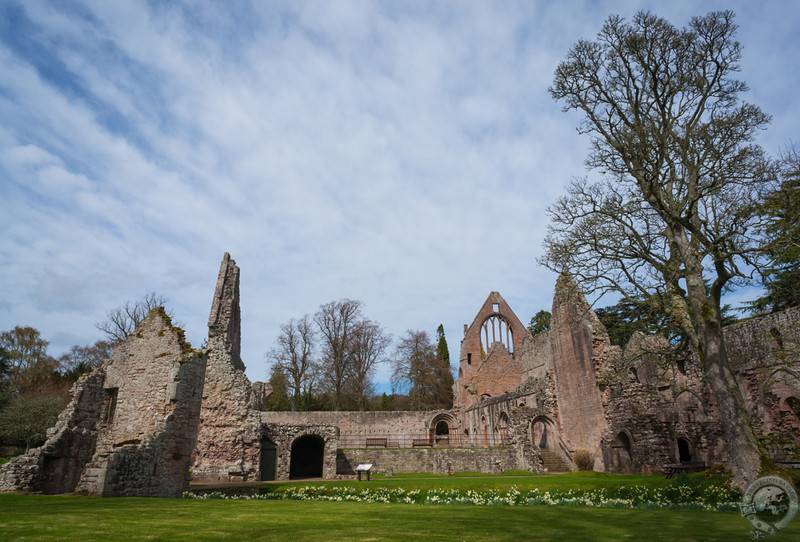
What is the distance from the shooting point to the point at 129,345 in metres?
14.9

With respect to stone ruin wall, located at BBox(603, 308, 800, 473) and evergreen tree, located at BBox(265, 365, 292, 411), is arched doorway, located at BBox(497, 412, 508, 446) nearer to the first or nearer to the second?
stone ruin wall, located at BBox(603, 308, 800, 473)

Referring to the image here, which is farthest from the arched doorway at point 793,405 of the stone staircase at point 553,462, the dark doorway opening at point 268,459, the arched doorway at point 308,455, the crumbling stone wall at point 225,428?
the arched doorway at point 308,455

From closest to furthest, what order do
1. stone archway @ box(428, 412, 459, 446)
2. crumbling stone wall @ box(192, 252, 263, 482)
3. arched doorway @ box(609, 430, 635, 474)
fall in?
crumbling stone wall @ box(192, 252, 263, 482)
arched doorway @ box(609, 430, 635, 474)
stone archway @ box(428, 412, 459, 446)

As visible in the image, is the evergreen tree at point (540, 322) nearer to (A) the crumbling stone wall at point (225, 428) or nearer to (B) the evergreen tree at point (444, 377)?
(B) the evergreen tree at point (444, 377)

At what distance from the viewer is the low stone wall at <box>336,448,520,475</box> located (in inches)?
921

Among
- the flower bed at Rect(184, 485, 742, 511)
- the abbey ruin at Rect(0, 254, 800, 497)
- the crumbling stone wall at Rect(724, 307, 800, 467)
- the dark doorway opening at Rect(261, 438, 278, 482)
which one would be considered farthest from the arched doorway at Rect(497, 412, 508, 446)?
the flower bed at Rect(184, 485, 742, 511)

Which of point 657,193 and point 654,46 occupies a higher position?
point 654,46

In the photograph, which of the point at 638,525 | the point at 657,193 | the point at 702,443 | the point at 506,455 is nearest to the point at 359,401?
the point at 506,455

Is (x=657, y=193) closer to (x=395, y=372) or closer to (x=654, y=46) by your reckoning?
(x=654, y=46)

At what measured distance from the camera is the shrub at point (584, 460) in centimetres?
2241

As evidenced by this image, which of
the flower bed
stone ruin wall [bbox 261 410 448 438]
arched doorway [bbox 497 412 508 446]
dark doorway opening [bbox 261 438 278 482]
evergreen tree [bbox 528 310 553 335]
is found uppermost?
evergreen tree [bbox 528 310 553 335]

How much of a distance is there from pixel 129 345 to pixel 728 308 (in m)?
35.4

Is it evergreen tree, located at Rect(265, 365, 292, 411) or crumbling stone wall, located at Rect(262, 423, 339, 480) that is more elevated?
evergreen tree, located at Rect(265, 365, 292, 411)

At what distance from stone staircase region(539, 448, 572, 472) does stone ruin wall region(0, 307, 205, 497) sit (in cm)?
1741
